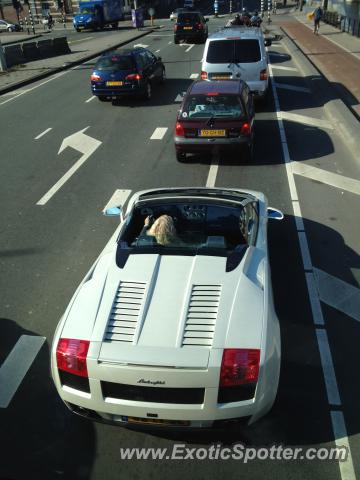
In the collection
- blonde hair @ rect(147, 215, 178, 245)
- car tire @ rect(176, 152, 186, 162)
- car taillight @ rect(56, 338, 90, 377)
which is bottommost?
car tire @ rect(176, 152, 186, 162)

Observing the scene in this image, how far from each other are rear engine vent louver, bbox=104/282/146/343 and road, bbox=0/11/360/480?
3.40 ft

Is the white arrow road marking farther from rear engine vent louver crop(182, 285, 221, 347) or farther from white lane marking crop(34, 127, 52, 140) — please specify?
rear engine vent louver crop(182, 285, 221, 347)

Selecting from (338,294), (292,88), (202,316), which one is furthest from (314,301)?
(292,88)

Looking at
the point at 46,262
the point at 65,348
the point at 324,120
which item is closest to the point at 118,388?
the point at 65,348

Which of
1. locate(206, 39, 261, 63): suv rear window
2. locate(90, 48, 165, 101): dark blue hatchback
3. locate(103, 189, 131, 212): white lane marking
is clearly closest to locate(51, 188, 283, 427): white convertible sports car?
locate(103, 189, 131, 212): white lane marking

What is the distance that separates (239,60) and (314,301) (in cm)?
1036

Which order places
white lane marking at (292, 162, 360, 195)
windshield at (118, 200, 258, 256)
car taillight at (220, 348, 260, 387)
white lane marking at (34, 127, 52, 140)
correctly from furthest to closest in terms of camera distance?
white lane marking at (34, 127, 52, 140), white lane marking at (292, 162, 360, 195), windshield at (118, 200, 258, 256), car taillight at (220, 348, 260, 387)

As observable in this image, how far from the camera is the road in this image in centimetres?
397

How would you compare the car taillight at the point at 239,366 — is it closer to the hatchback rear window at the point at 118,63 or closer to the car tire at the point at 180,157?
the car tire at the point at 180,157

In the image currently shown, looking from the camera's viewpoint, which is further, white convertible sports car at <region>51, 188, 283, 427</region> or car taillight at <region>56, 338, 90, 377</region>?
car taillight at <region>56, 338, 90, 377</region>

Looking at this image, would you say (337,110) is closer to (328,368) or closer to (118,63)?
(118,63)

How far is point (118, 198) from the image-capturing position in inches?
358

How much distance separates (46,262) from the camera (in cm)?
695

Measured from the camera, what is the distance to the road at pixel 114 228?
13.0 ft
